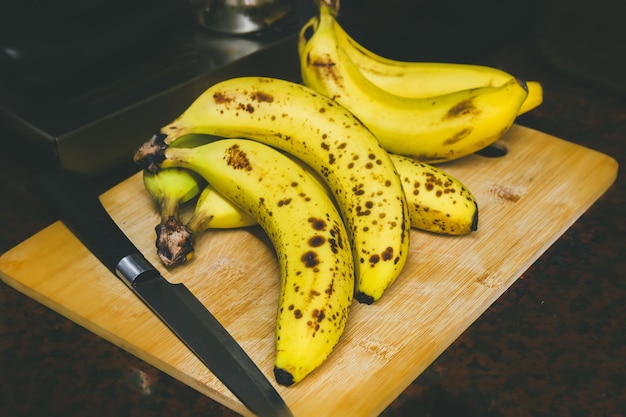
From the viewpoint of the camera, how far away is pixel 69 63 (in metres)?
0.97

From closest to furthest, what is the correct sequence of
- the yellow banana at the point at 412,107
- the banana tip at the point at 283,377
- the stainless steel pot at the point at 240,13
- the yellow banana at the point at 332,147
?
1. the banana tip at the point at 283,377
2. the yellow banana at the point at 332,147
3. the yellow banana at the point at 412,107
4. the stainless steel pot at the point at 240,13

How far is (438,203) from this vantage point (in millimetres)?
883

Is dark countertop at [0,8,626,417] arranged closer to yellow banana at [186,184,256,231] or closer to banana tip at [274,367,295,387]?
banana tip at [274,367,295,387]

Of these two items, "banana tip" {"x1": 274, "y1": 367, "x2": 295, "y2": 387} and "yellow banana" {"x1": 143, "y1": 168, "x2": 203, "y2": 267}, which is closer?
"banana tip" {"x1": 274, "y1": 367, "x2": 295, "y2": 387}

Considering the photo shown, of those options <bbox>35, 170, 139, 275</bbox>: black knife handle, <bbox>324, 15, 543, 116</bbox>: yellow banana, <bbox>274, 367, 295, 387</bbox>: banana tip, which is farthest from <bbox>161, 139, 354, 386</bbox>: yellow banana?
<bbox>324, 15, 543, 116</bbox>: yellow banana

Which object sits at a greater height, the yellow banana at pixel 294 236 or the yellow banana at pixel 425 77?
the yellow banana at pixel 294 236

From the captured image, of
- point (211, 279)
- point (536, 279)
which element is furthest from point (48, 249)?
point (536, 279)

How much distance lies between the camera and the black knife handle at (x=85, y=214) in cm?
84

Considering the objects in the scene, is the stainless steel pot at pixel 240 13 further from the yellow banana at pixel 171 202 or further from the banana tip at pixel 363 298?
the banana tip at pixel 363 298

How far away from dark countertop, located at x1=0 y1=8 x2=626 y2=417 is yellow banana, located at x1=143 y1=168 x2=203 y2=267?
128 millimetres

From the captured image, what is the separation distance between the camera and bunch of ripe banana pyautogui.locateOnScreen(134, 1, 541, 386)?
0.75 meters

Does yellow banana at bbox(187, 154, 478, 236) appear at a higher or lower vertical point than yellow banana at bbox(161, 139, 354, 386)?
lower

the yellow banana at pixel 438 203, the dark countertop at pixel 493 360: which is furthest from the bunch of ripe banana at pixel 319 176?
the dark countertop at pixel 493 360

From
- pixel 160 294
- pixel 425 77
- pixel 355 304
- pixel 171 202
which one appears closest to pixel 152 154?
pixel 171 202
